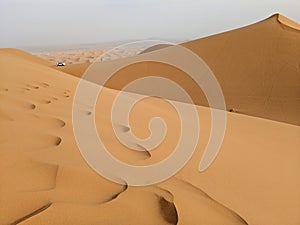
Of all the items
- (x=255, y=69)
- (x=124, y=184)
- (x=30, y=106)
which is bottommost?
(x=30, y=106)

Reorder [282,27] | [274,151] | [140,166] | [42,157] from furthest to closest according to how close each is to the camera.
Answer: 1. [282,27]
2. [274,151]
3. [140,166]
4. [42,157]

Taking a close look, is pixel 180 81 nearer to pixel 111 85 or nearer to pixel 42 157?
pixel 111 85

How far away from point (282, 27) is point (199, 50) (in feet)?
10.2

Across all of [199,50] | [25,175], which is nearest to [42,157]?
[25,175]

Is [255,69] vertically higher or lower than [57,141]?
higher

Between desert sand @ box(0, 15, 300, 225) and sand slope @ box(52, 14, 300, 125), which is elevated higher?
sand slope @ box(52, 14, 300, 125)

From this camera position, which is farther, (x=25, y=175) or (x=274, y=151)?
(x=274, y=151)

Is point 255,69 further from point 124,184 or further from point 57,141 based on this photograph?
point 124,184

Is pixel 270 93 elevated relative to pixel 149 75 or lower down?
elevated

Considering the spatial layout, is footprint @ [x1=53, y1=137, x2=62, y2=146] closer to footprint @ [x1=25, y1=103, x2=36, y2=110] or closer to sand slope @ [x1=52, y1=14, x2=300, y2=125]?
footprint @ [x1=25, y1=103, x2=36, y2=110]

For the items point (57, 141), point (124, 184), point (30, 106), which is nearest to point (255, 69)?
point (30, 106)

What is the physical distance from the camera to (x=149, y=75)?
12695 mm

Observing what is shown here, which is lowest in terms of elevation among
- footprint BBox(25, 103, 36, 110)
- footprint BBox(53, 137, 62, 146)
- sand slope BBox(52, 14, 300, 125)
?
footprint BBox(25, 103, 36, 110)

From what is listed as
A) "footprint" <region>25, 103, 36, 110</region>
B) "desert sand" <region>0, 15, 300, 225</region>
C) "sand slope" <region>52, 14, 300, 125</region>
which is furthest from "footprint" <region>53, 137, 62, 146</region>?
"sand slope" <region>52, 14, 300, 125</region>
